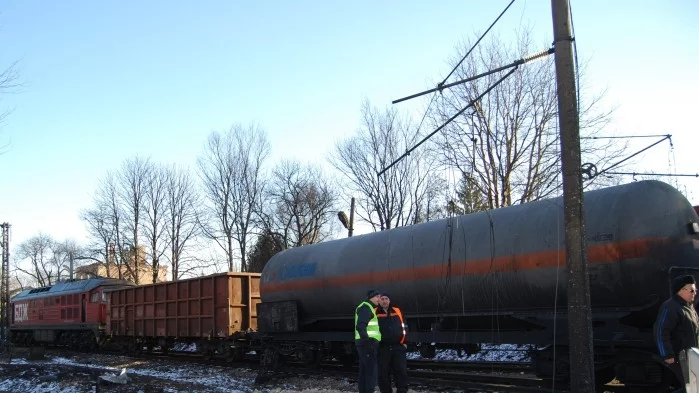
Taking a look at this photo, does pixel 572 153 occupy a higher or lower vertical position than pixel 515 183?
lower

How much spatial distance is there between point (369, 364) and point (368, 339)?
407 millimetres

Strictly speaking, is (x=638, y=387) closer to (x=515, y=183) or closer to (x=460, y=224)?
(x=460, y=224)

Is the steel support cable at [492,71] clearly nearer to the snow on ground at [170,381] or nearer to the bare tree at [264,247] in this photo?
the snow on ground at [170,381]

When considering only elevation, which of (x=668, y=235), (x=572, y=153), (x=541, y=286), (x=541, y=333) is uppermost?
(x=572, y=153)

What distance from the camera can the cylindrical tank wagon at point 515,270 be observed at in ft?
27.0

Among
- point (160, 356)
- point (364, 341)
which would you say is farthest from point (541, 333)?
point (160, 356)

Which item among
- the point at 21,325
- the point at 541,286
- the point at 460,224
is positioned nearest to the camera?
the point at 541,286

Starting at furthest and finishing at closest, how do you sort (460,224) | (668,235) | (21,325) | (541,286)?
(21,325) → (460,224) → (541,286) → (668,235)

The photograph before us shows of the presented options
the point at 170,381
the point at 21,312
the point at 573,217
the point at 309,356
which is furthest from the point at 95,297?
the point at 573,217

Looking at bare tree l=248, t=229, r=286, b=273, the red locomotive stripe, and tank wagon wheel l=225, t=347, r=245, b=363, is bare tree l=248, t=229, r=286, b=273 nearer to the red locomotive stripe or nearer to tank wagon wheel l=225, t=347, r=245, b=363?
tank wagon wheel l=225, t=347, r=245, b=363

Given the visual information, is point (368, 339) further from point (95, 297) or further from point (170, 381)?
point (95, 297)

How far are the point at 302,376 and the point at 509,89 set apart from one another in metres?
19.4

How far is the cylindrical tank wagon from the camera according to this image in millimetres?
8227

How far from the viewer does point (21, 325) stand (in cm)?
3334
